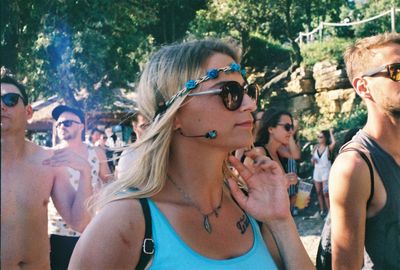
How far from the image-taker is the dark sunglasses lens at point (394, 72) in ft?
7.85

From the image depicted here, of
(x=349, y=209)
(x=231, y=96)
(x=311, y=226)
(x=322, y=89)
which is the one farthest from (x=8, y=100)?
(x=322, y=89)

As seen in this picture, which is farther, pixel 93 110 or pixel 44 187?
pixel 93 110

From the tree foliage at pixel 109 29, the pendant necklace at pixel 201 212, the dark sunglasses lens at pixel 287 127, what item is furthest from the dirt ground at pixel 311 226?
the tree foliage at pixel 109 29

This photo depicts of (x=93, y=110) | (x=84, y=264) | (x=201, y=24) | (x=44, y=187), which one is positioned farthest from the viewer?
(x=201, y=24)

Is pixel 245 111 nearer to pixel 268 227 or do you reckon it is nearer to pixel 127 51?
pixel 268 227

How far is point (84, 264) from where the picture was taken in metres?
1.49

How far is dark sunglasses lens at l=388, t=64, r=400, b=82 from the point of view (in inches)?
94.2

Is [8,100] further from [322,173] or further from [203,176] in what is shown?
[322,173]

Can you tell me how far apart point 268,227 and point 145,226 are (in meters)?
0.52

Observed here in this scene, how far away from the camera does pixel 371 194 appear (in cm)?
216

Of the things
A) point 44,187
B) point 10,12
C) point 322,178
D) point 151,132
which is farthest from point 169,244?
point 10,12

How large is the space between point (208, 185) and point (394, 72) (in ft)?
3.73

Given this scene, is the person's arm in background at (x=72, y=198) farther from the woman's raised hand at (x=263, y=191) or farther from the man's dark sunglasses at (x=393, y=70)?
the man's dark sunglasses at (x=393, y=70)

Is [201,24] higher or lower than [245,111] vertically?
higher
